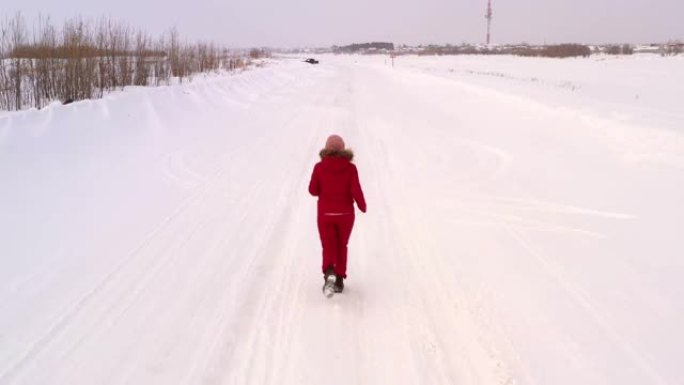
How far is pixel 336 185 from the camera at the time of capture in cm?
464

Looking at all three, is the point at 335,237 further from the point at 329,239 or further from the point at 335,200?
the point at 335,200

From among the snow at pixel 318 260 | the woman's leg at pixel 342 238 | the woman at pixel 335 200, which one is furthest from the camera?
the woman's leg at pixel 342 238

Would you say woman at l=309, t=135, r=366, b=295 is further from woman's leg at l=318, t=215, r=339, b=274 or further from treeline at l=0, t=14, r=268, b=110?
treeline at l=0, t=14, r=268, b=110

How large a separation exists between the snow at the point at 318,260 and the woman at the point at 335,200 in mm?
295

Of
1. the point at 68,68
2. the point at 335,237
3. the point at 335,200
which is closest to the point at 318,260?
the point at 335,237

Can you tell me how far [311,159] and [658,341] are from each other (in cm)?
700

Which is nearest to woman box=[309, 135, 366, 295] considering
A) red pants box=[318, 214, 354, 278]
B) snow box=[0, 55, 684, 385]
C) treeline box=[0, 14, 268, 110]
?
red pants box=[318, 214, 354, 278]

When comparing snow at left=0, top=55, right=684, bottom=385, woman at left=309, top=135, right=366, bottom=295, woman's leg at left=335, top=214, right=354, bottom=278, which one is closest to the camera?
snow at left=0, top=55, right=684, bottom=385

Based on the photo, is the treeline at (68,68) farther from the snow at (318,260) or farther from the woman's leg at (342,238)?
the woman's leg at (342,238)

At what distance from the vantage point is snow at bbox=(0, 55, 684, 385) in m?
3.78

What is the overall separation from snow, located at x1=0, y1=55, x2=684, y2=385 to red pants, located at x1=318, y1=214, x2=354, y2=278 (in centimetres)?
29

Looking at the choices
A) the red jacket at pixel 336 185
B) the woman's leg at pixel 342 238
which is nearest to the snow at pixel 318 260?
the woman's leg at pixel 342 238

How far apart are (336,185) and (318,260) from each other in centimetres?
123

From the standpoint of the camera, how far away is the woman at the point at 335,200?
4.60 m
